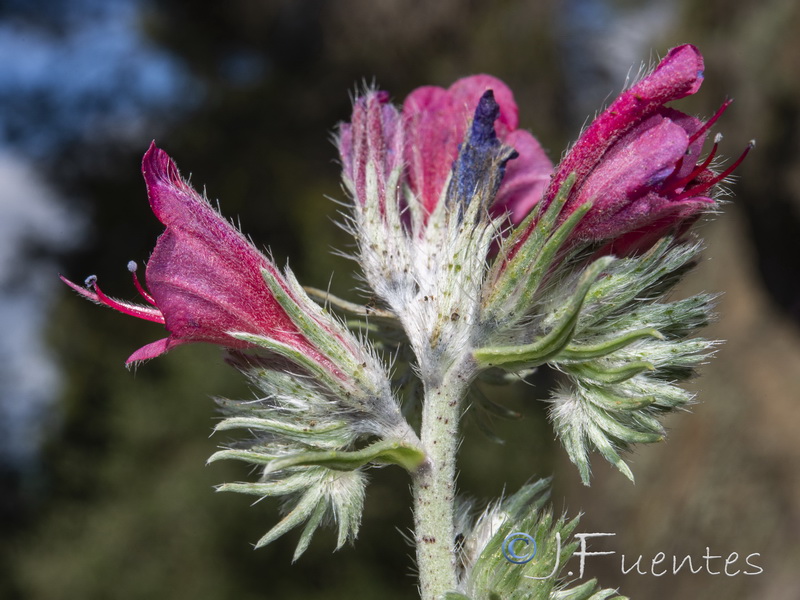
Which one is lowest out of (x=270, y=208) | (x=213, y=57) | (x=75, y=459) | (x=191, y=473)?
(x=191, y=473)

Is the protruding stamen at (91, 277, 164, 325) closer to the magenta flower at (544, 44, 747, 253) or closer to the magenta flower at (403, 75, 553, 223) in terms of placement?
the magenta flower at (403, 75, 553, 223)

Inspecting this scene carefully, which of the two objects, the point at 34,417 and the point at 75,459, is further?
the point at 34,417

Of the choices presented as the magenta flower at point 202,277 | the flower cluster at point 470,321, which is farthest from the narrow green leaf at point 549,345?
the magenta flower at point 202,277

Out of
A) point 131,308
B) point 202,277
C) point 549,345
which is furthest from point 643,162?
point 131,308

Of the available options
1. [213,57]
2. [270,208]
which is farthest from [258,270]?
[213,57]

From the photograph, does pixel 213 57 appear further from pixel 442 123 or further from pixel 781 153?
pixel 442 123

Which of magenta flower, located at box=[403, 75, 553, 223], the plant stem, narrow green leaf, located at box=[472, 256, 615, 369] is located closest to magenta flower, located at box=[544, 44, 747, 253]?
narrow green leaf, located at box=[472, 256, 615, 369]

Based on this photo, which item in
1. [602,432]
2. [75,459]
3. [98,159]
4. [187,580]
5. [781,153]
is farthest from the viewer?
[98,159]
